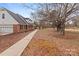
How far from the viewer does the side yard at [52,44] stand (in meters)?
3.95

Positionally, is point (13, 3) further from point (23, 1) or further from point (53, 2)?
point (53, 2)

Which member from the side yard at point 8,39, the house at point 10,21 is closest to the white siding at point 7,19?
the house at point 10,21

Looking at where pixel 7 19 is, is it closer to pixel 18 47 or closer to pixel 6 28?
pixel 6 28

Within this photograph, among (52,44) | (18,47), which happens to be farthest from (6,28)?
(52,44)

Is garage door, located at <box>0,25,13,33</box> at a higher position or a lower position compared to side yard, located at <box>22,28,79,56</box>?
higher

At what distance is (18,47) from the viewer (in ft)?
13.1

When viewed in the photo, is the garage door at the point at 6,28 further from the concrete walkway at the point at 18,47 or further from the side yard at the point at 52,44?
the side yard at the point at 52,44

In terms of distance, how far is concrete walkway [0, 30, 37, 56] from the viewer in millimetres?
3922

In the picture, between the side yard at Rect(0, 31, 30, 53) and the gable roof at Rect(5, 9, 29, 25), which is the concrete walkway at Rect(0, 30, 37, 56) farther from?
the gable roof at Rect(5, 9, 29, 25)

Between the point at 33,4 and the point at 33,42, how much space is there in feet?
1.62

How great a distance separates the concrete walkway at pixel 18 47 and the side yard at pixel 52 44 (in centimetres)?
5

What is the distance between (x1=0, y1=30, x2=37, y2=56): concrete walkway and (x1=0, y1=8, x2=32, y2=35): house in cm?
13

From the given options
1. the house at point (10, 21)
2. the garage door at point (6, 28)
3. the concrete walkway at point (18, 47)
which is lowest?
the concrete walkway at point (18, 47)

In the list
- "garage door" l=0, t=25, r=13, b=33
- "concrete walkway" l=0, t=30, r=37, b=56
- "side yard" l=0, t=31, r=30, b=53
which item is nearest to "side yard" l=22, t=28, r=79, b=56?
"concrete walkway" l=0, t=30, r=37, b=56
